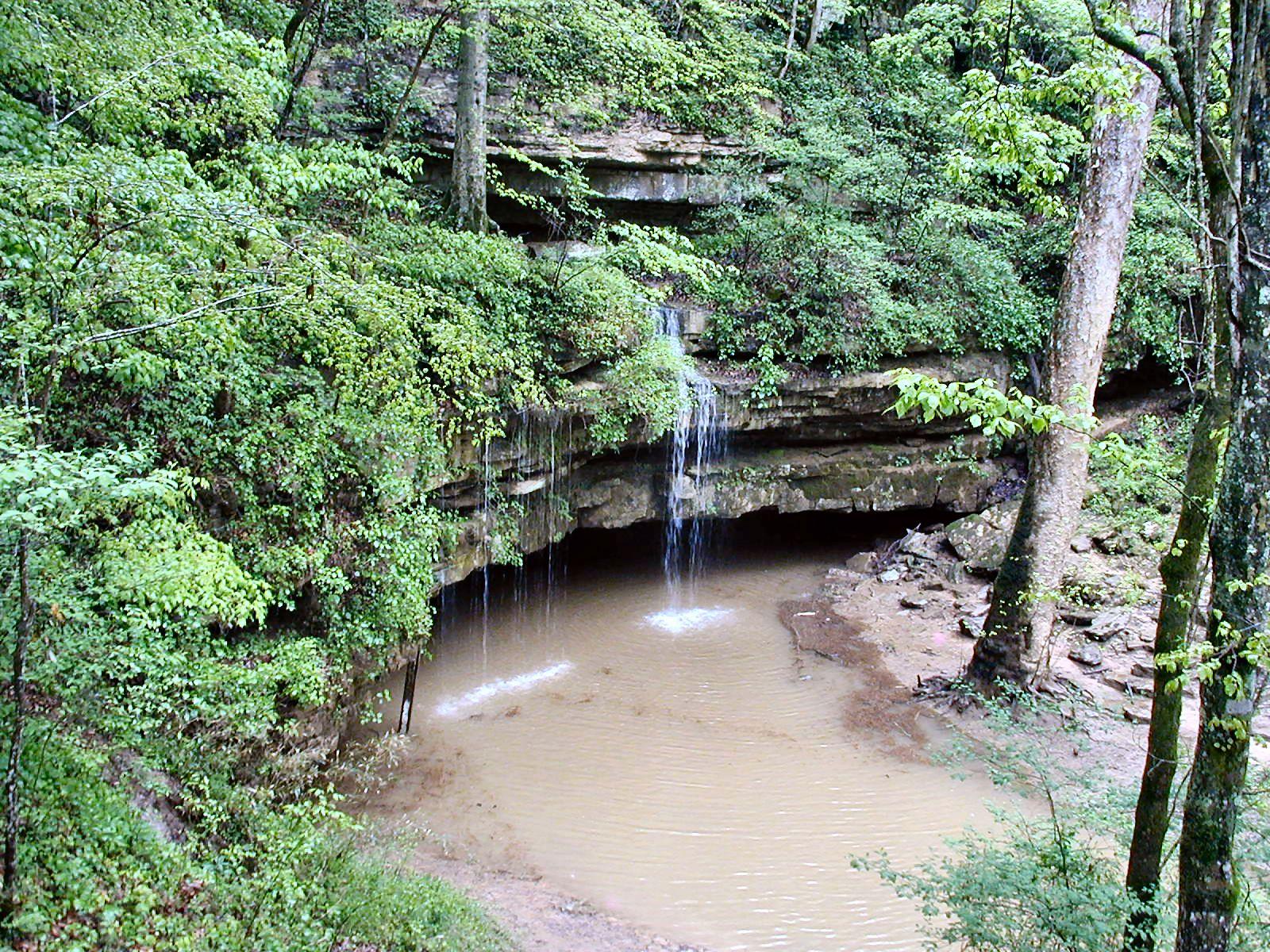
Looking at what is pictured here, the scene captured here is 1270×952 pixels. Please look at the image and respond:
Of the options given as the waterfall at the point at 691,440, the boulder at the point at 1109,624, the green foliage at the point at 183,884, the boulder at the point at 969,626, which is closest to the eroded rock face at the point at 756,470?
the waterfall at the point at 691,440

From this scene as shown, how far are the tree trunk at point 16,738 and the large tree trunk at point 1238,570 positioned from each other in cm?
512

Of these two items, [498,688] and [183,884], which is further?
[498,688]

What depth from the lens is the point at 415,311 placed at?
678 centimetres

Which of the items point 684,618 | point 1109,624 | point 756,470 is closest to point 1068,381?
point 1109,624

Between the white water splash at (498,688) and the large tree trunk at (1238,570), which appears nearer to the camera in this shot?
the large tree trunk at (1238,570)

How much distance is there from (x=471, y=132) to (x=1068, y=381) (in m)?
7.71

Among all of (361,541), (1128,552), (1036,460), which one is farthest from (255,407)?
(1128,552)

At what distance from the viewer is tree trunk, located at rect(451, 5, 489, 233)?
9695 mm

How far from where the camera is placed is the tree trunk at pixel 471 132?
31.8ft

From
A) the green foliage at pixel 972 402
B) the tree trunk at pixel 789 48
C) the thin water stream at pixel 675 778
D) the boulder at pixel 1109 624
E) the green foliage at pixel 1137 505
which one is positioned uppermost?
the tree trunk at pixel 789 48

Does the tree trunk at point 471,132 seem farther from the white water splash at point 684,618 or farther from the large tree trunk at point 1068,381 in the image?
the large tree trunk at point 1068,381

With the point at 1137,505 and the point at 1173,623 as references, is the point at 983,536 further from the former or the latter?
the point at 1173,623

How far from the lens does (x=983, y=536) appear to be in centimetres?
1234

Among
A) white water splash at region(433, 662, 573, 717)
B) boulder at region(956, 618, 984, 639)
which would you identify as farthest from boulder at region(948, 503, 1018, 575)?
white water splash at region(433, 662, 573, 717)
